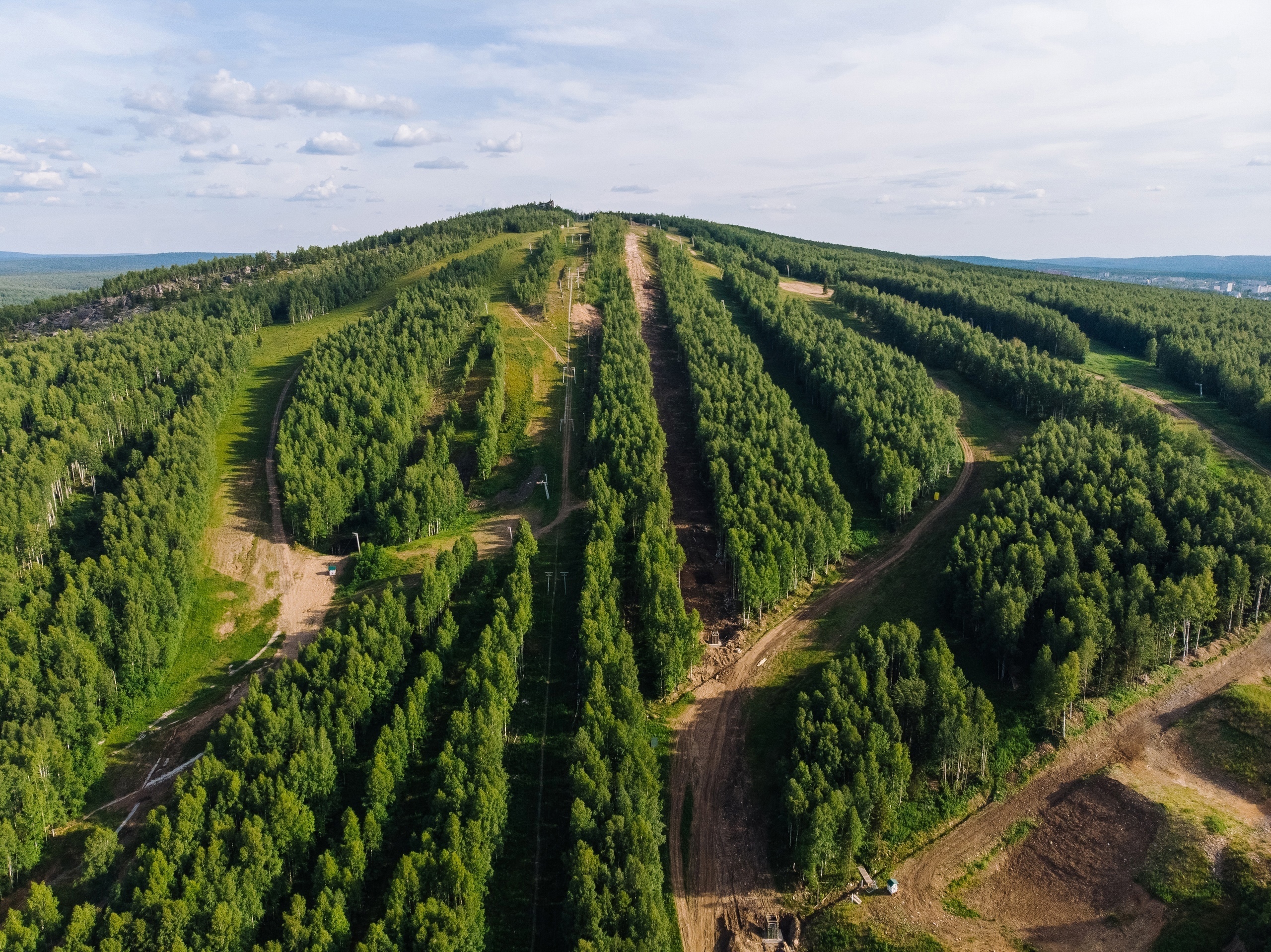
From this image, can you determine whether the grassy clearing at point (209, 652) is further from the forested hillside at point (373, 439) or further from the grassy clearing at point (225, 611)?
the forested hillside at point (373, 439)

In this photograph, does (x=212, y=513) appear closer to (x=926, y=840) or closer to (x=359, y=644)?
(x=359, y=644)

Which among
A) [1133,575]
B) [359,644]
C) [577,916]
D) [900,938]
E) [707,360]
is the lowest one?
[900,938]

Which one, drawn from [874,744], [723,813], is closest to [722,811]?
[723,813]

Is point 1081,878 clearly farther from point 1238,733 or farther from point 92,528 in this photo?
point 92,528

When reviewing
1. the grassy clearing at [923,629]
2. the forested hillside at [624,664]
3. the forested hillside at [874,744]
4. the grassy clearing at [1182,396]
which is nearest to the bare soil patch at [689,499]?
the forested hillside at [624,664]

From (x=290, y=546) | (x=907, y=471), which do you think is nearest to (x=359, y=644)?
(x=290, y=546)
